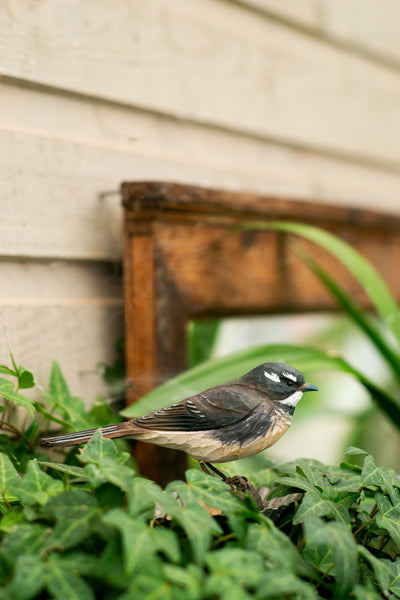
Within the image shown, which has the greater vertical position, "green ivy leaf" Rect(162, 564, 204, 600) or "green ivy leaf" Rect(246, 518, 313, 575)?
"green ivy leaf" Rect(162, 564, 204, 600)

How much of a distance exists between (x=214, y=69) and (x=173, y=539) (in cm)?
106

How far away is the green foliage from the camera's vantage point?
18.4 inches

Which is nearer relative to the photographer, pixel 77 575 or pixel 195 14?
pixel 77 575

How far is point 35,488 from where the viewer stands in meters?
0.57

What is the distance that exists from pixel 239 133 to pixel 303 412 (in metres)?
0.68

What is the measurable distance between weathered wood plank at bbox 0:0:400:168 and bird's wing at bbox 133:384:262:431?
628 millimetres

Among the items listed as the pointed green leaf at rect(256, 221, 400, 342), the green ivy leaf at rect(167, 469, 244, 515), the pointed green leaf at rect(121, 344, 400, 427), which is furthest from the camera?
the pointed green leaf at rect(256, 221, 400, 342)

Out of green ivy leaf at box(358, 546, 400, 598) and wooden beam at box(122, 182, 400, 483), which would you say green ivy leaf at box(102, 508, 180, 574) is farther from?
wooden beam at box(122, 182, 400, 483)

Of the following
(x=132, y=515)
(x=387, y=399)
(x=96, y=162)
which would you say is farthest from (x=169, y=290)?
(x=132, y=515)

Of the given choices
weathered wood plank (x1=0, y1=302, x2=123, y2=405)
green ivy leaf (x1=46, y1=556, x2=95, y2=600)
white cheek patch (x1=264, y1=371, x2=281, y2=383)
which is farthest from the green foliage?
weathered wood plank (x1=0, y1=302, x2=123, y2=405)

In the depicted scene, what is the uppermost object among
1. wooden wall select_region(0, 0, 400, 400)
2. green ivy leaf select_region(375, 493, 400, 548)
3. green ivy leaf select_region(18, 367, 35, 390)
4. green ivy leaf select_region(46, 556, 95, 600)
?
wooden wall select_region(0, 0, 400, 400)

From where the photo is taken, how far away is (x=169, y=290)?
40.9 inches

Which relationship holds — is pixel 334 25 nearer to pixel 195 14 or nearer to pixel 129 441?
pixel 195 14

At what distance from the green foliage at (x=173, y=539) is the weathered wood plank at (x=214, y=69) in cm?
70
